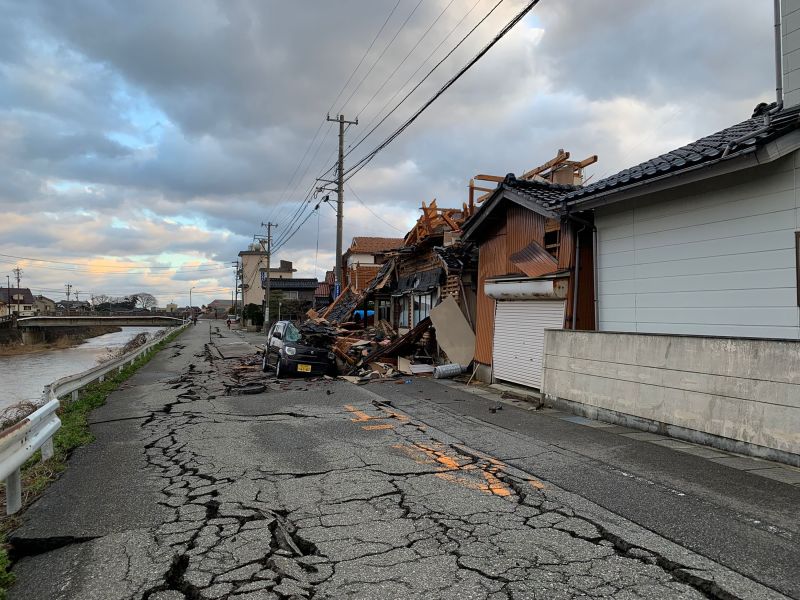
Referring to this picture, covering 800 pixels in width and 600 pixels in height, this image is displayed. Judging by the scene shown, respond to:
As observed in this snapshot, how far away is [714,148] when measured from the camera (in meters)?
6.65

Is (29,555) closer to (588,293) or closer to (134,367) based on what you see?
(588,293)

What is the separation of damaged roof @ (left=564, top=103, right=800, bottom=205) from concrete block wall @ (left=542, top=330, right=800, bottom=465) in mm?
2285

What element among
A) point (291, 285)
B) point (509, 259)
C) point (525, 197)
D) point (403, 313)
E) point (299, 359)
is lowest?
point (299, 359)

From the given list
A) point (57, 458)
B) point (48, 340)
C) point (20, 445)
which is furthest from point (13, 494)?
point (48, 340)

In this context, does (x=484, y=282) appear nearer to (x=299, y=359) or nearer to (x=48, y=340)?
Answer: (x=299, y=359)

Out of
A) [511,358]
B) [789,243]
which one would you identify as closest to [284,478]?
[789,243]

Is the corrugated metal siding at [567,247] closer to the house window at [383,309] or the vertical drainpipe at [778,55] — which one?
the vertical drainpipe at [778,55]

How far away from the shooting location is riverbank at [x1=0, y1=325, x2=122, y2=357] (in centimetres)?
5003

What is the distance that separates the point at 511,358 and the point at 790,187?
6.41m

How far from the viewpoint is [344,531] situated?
3863mm

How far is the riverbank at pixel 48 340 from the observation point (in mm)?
50031

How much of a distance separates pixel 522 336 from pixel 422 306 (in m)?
7.33

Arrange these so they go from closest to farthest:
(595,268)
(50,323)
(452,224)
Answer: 1. (595,268)
2. (452,224)
3. (50,323)

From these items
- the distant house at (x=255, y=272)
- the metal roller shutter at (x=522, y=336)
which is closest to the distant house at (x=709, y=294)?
the metal roller shutter at (x=522, y=336)
